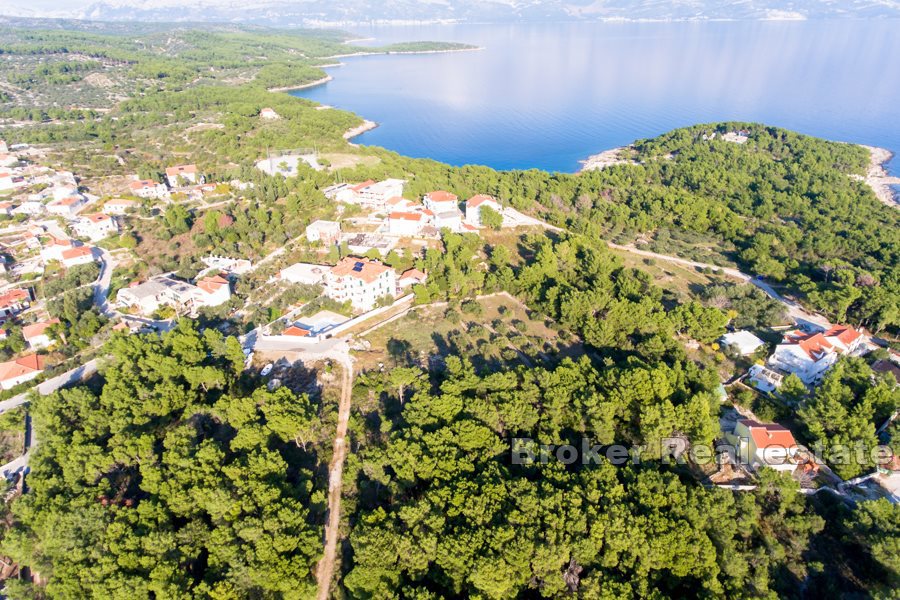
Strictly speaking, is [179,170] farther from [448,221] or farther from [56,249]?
[448,221]

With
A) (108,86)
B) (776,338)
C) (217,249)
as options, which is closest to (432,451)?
(776,338)

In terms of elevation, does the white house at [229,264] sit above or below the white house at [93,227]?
below

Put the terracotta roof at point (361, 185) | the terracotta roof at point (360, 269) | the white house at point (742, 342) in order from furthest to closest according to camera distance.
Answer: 1. the terracotta roof at point (361, 185)
2. the terracotta roof at point (360, 269)
3. the white house at point (742, 342)

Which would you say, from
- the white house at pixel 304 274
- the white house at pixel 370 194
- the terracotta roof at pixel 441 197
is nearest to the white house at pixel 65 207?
the white house at pixel 370 194

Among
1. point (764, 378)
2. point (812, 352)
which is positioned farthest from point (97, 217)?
point (812, 352)

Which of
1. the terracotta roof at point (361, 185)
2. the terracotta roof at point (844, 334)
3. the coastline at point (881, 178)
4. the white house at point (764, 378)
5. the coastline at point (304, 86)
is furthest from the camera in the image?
the coastline at point (304, 86)

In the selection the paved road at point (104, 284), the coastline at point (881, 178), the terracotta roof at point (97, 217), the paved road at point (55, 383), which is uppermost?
the terracotta roof at point (97, 217)

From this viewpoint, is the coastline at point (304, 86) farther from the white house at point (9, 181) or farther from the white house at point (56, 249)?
the white house at point (56, 249)

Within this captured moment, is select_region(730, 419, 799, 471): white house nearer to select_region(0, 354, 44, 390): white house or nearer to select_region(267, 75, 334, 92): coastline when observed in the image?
select_region(0, 354, 44, 390): white house
